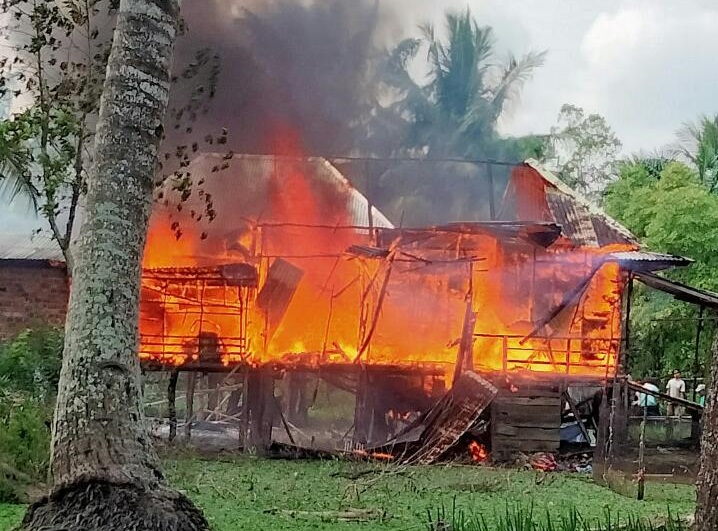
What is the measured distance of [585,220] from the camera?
17.7 m

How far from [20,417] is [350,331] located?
8.98 m

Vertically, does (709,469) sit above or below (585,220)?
below

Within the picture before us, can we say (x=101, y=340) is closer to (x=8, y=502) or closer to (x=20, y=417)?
(x=8, y=502)

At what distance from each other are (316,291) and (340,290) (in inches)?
18.5

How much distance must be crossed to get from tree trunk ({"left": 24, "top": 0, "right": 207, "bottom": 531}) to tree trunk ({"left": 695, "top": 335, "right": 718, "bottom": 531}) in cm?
308

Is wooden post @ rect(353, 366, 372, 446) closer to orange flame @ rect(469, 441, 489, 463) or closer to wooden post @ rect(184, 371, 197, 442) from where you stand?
orange flame @ rect(469, 441, 489, 463)

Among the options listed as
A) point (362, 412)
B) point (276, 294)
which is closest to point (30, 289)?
point (276, 294)

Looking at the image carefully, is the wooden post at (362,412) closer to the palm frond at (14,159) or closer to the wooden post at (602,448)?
the wooden post at (602,448)

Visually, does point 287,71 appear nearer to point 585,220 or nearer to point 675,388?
point 585,220

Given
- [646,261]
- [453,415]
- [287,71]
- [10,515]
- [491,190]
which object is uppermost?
[287,71]

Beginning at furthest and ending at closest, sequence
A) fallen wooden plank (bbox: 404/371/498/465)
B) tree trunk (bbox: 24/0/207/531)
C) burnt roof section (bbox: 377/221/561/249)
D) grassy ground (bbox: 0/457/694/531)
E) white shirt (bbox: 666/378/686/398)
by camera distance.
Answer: white shirt (bbox: 666/378/686/398) < burnt roof section (bbox: 377/221/561/249) < fallen wooden plank (bbox: 404/371/498/465) < grassy ground (bbox: 0/457/694/531) < tree trunk (bbox: 24/0/207/531)

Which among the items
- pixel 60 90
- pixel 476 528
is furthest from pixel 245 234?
pixel 476 528

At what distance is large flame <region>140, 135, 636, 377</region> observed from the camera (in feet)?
51.3

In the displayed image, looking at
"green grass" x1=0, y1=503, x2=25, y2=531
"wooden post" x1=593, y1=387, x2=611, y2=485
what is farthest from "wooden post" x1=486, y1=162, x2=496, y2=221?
"green grass" x1=0, y1=503, x2=25, y2=531
